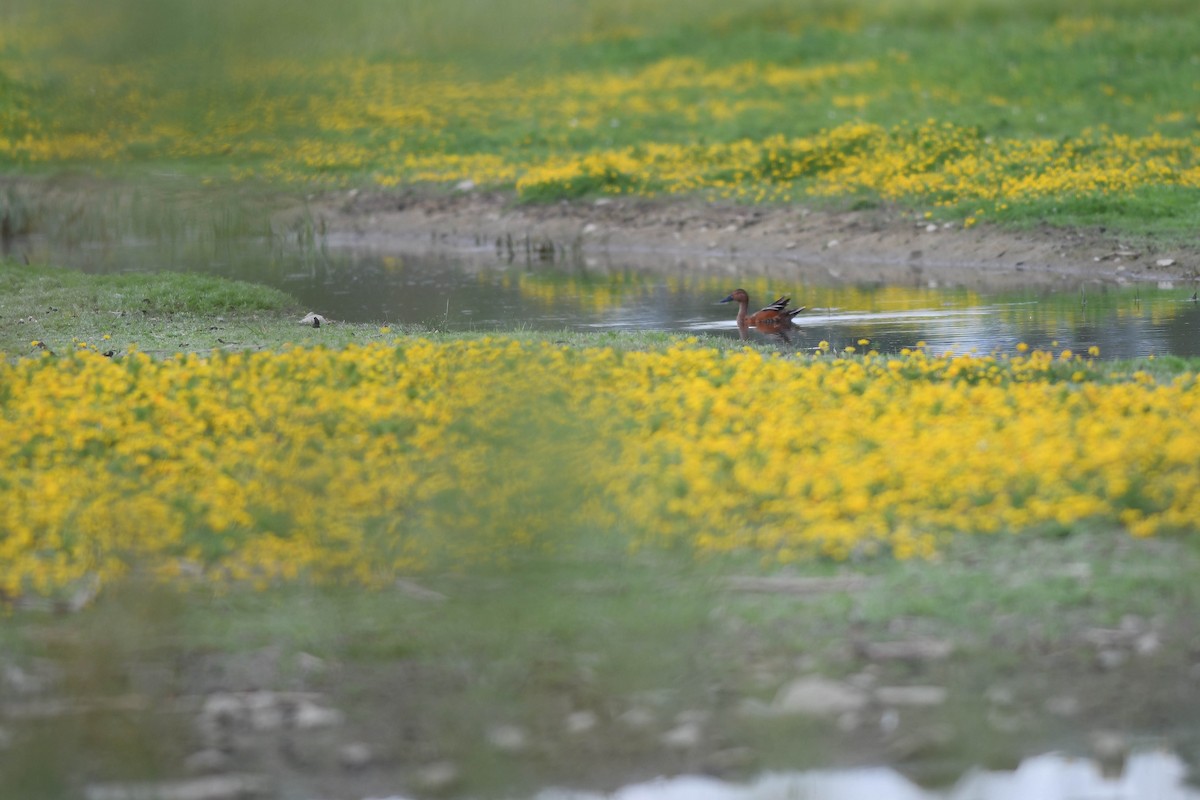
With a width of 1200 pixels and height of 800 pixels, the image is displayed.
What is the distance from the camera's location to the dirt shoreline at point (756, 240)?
2005 cm

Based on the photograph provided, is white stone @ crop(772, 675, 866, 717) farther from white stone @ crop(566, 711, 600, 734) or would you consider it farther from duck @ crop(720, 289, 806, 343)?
duck @ crop(720, 289, 806, 343)

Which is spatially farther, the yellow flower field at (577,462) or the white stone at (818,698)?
the yellow flower field at (577,462)

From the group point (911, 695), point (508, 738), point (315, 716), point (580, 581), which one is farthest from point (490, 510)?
point (580, 581)

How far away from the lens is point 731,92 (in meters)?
31.6

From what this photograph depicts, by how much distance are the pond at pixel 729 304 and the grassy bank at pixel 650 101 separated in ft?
7.46

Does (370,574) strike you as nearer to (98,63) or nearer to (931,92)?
(98,63)

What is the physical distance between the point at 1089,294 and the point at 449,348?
8867mm

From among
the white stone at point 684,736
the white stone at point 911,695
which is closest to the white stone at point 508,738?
the white stone at point 684,736

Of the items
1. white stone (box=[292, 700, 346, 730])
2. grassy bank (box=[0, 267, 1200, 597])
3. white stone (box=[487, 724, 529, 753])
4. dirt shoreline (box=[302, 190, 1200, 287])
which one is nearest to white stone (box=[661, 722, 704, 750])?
white stone (box=[487, 724, 529, 753])

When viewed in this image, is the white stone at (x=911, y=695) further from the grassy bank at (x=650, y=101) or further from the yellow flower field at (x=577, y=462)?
the grassy bank at (x=650, y=101)

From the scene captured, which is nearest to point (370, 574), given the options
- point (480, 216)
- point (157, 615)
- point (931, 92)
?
point (157, 615)

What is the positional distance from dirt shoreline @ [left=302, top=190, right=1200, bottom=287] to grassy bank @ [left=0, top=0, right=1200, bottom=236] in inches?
19.0

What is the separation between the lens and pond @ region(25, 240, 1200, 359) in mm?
15047

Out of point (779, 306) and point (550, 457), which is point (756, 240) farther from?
point (550, 457)
